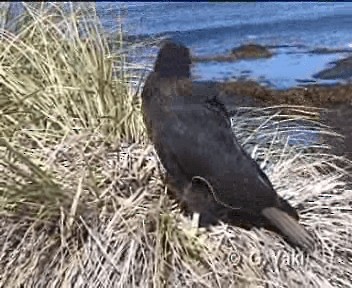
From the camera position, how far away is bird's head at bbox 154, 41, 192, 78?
7.46ft

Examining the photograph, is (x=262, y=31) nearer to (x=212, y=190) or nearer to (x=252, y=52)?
(x=252, y=52)

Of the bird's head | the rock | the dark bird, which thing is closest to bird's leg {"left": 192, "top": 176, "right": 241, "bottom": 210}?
the dark bird

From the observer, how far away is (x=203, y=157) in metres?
2.24

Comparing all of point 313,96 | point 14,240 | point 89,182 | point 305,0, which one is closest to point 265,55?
point 305,0

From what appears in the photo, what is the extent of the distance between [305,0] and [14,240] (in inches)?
35.6

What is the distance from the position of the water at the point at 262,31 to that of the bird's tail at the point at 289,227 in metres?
0.41

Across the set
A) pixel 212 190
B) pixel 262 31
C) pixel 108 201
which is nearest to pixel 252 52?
→ pixel 262 31

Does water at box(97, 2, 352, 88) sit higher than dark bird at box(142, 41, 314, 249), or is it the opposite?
water at box(97, 2, 352, 88)

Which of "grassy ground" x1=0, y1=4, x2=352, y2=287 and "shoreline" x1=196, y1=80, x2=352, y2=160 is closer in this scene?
"grassy ground" x1=0, y1=4, x2=352, y2=287

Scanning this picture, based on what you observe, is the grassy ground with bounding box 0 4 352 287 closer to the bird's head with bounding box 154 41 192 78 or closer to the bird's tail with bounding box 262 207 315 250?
the bird's tail with bounding box 262 207 315 250

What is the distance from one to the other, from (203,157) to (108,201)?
26cm

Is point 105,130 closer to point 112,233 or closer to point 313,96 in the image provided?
point 112,233

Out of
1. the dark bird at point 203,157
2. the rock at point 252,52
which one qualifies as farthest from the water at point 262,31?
the dark bird at point 203,157

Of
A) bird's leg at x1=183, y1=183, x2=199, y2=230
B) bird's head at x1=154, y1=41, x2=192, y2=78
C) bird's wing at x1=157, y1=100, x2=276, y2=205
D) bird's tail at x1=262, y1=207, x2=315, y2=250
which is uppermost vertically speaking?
bird's head at x1=154, y1=41, x2=192, y2=78
